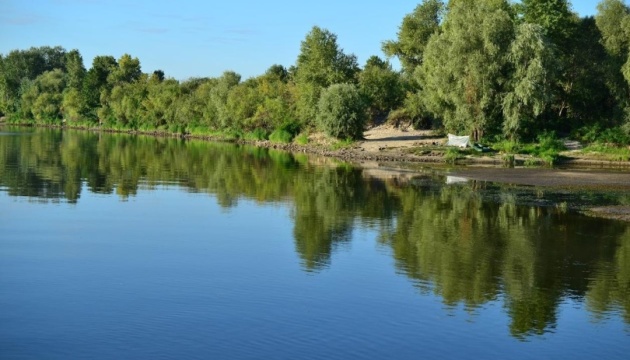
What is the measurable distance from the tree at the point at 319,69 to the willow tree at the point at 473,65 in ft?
80.1

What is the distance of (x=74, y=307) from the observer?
19375 mm

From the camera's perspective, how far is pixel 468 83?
66.8 m

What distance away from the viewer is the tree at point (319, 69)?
92.9 meters

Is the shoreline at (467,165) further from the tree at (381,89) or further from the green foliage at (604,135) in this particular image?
the green foliage at (604,135)

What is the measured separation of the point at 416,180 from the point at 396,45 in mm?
43820

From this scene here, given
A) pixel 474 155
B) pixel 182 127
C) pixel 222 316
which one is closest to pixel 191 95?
pixel 182 127

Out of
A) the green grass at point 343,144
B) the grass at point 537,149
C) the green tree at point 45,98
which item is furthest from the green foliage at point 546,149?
the green tree at point 45,98

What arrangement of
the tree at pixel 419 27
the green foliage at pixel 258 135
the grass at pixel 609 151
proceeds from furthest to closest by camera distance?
the green foliage at pixel 258 135, the tree at pixel 419 27, the grass at pixel 609 151

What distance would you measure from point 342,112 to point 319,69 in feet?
50.0

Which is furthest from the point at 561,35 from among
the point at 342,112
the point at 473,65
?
the point at 342,112

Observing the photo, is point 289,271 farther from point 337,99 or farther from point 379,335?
point 337,99

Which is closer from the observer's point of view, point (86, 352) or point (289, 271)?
point (86, 352)

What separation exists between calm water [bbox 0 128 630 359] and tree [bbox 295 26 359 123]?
4946cm

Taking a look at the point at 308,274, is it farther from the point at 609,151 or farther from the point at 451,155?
the point at 609,151
